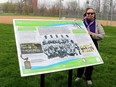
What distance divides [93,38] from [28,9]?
63.8m

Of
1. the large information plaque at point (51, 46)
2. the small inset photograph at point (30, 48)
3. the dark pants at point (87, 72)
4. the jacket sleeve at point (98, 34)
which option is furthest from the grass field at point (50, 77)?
the small inset photograph at point (30, 48)

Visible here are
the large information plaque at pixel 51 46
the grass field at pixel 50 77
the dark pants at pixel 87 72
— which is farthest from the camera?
the dark pants at pixel 87 72

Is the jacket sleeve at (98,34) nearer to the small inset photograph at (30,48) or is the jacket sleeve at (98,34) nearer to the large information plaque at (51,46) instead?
the large information plaque at (51,46)

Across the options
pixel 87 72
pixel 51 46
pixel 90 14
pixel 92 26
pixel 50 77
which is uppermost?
pixel 90 14

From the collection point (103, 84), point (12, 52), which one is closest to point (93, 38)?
point (103, 84)

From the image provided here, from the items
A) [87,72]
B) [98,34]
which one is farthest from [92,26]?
[87,72]

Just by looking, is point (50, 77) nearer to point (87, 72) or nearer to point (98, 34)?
point (87, 72)

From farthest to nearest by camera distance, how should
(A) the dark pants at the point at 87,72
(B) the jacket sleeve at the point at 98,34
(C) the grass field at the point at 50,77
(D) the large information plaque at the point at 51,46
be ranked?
(A) the dark pants at the point at 87,72 < (C) the grass field at the point at 50,77 < (B) the jacket sleeve at the point at 98,34 < (D) the large information plaque at the point at 51,46

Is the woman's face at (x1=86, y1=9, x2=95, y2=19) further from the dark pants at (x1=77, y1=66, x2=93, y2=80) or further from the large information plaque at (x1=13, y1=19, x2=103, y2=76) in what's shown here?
the dark pants at (x1=77, y1=66, x2=93, y2=80)


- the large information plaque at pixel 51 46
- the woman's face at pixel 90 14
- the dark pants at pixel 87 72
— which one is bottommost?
the dark pants at pixel 87 72

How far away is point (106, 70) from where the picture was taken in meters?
7.49

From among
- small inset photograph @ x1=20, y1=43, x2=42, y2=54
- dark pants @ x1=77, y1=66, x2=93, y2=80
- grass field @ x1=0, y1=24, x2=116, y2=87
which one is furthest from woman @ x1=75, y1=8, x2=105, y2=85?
small inset photograph @ x1=20, y1=43, x2=42, y2=54

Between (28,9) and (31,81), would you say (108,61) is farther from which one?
(28,9)

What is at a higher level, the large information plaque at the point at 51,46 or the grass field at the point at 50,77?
the large information plaque at the point at 51,46
